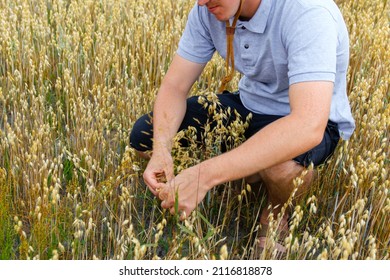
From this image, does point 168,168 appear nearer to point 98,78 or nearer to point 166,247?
point 166,247

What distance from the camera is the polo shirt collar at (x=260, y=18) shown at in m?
2.41

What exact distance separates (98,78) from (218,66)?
0.76 m

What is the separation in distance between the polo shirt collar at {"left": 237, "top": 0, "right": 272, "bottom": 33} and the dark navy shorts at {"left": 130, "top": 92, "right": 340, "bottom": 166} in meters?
0.44

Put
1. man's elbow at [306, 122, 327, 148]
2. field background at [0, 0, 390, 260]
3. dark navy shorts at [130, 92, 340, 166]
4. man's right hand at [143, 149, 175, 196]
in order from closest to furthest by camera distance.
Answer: man's elbow at [306, 122, 327, 148] < field background at [0, 0, 390, 260] < man's right hand at [143, 149, 175, 196] < dark navy shorts at [130, 92, 340, 166]

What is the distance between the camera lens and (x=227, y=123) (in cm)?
277

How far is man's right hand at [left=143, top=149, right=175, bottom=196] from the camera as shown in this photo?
7.82ft

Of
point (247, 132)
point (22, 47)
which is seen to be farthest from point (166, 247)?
point (22, 47)

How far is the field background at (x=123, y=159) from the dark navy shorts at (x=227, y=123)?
0.29 feet

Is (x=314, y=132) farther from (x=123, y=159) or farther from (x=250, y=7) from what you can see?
(x=123, y=159)

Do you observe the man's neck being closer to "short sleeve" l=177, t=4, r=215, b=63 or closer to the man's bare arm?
"short sleeve" l=177, t=4, r=215, b=63

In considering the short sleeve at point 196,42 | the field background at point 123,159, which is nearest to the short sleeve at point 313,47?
the field background at point 123,159

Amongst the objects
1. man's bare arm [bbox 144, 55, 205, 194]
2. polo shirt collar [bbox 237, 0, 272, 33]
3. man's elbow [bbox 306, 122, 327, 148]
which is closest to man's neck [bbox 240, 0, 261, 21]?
polo shirt collar [bbox 237, 0, 272, 33]

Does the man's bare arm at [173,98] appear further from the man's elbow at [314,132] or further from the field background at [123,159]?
the man's elbow at [314,132]

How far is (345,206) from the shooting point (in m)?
2.69
